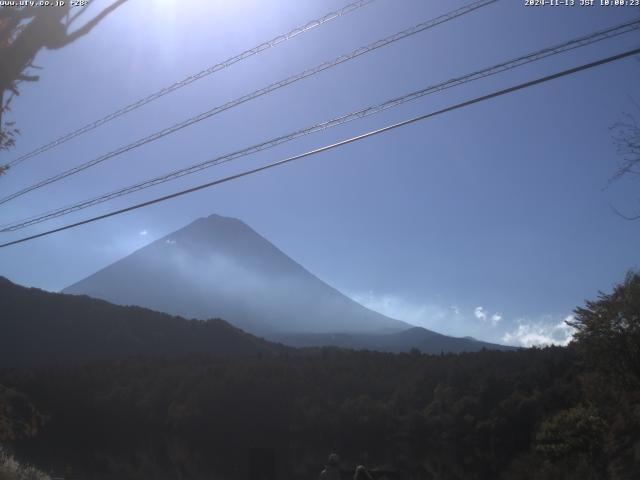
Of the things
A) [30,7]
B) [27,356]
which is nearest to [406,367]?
[27,356]

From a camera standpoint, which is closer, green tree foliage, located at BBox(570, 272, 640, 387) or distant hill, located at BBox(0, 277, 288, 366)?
green tree foliage, located at BBox(570, 272, 640, 387)

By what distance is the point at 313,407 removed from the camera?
71.9 metres

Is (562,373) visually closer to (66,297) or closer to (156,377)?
(156,377)

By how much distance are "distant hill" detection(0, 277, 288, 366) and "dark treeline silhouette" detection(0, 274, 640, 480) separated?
14730mm

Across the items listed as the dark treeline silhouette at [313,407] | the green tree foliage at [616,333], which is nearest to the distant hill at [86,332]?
the dark treeline silhouette at [313,407]

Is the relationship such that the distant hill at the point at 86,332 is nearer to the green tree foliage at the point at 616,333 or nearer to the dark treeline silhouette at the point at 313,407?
the dark treeline silhouette at the point at 313,407

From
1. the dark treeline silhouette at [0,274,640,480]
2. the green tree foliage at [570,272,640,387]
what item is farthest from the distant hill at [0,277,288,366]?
the green tree foliage at [570,272,640,387]

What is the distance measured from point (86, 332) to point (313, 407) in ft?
139

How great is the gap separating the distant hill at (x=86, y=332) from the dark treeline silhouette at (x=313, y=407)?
14.7 metres

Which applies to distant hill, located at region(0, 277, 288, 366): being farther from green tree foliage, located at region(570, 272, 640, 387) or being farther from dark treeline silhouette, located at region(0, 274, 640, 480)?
green tree foliage, located at region(570, 272, 640, 387)

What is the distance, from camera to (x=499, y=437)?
2286 inches

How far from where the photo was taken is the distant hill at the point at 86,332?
92.2m

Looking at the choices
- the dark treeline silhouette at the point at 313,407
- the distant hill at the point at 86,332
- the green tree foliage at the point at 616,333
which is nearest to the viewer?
the green tree foliage at the point at 616,333

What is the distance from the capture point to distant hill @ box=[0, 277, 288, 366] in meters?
92.2
